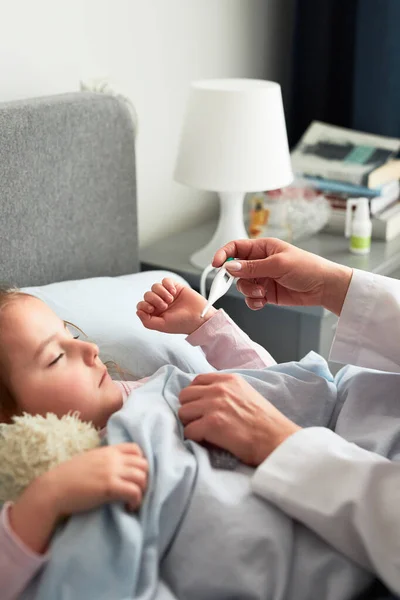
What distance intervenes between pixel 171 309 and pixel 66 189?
1.40 ft

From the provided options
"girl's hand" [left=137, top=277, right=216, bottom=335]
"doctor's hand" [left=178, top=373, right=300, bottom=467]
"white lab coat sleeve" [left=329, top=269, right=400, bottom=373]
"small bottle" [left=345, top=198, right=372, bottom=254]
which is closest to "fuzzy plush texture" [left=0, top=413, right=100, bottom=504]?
"doctor's hand" [left=178, top=373, right=300, bottom=467]

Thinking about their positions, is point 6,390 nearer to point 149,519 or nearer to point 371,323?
point 149,519

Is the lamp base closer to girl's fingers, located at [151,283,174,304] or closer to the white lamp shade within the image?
the white lamp shade

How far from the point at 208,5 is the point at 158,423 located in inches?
60.9

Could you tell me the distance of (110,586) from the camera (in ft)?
3.03

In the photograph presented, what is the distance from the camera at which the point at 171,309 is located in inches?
56.2

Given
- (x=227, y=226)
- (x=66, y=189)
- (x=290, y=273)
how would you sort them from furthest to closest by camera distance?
(x=227, y=226), (x=66, y=189), (x=290, y=273)

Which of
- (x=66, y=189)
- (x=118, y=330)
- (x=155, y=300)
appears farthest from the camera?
(x=66, y=189)

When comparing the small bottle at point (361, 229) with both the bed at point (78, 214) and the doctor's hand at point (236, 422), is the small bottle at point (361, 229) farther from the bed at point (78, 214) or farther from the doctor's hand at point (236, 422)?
the doctor's hand at point (236, 422)

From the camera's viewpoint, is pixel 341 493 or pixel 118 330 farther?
pixel 118 330

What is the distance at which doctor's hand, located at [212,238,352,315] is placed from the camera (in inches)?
50.0

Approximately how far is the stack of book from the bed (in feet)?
2.18

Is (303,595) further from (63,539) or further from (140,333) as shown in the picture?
(140,333)

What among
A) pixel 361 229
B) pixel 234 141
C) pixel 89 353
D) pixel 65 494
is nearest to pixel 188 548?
pixel 65 494
